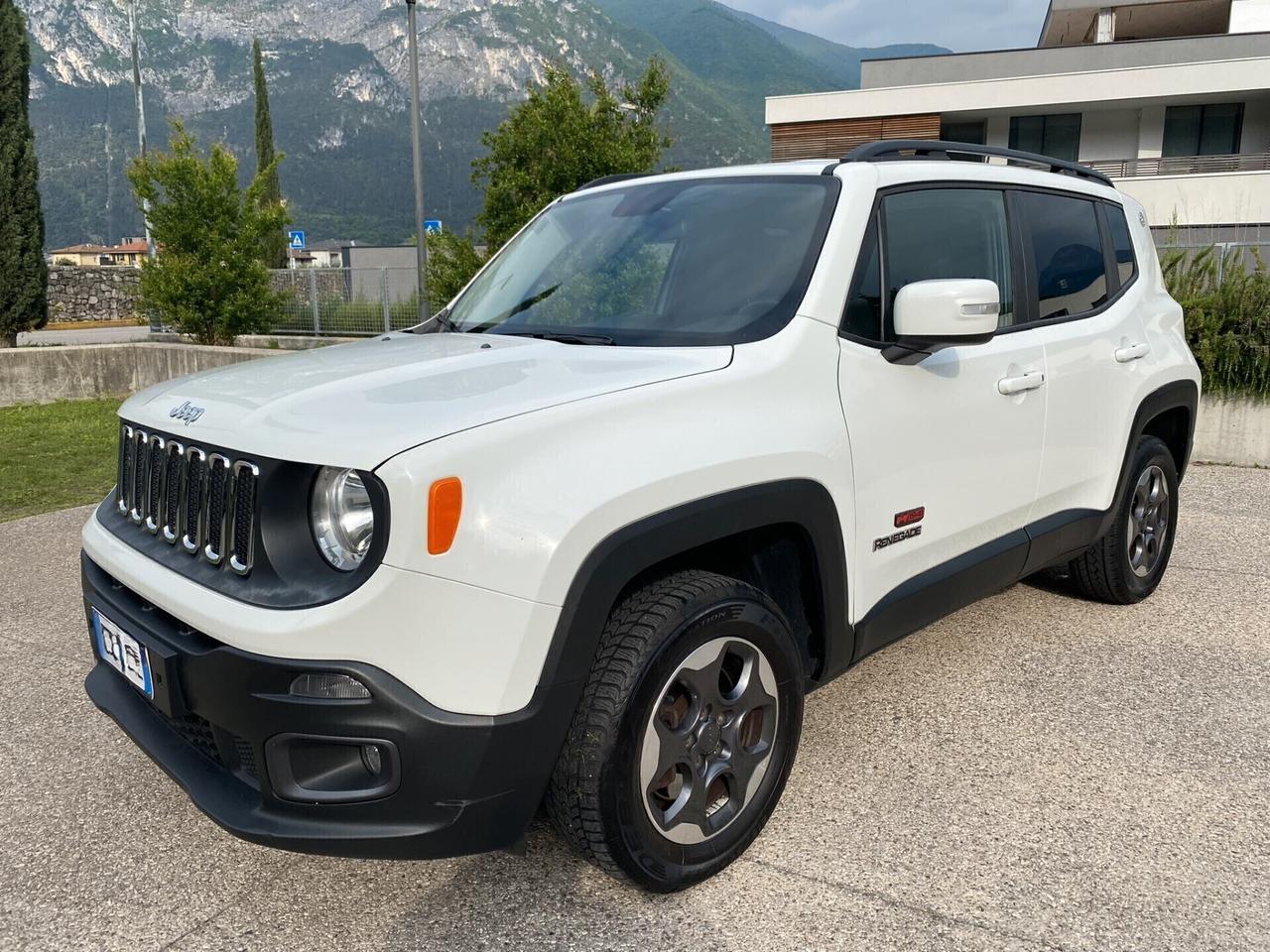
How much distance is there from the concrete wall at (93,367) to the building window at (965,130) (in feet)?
83.8

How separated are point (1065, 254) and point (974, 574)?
4.47 feet

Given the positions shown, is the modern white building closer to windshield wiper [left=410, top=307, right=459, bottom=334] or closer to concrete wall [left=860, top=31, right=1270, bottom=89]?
concrete wall [left=860, top=31, right=1270, bottom=89]

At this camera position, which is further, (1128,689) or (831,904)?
A: (1128,689)

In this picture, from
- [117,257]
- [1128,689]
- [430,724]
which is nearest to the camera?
[430,724]

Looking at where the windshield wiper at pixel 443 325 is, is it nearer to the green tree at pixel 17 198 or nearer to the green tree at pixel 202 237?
the green tree at pixel 202 237

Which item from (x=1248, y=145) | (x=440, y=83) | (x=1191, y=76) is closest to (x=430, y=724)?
(x=1191, y=76)

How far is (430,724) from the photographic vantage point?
1972mm

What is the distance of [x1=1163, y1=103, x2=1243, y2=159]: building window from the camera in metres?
29.8

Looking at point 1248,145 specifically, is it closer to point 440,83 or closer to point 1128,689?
point 1128,689

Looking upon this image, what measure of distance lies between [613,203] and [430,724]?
2.14 m

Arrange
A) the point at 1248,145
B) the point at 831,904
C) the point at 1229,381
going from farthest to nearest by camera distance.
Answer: the point at 1248,145 → the point at 1229,381 → the point at 831,904

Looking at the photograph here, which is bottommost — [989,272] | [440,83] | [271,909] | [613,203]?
[271,909]

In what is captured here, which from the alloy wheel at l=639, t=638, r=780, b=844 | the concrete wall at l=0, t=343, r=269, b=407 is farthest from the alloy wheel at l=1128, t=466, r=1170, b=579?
the concrete wall at l=0, t=343, r=269, b=407

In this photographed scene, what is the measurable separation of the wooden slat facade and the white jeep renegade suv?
27721 mm
